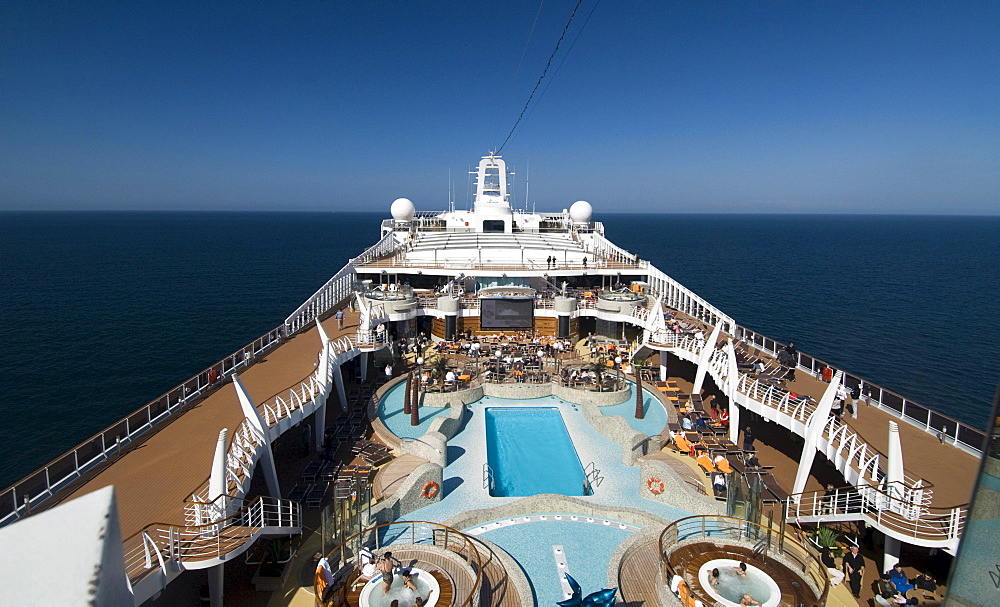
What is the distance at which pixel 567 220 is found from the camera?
45.8m

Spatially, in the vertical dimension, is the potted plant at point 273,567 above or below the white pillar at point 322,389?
below

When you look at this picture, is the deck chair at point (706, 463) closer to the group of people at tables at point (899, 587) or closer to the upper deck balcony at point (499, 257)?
the group of people at tables at point (899, 587)

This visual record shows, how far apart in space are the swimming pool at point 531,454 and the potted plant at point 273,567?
5.81 m

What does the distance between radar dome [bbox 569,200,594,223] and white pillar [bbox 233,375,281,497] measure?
37400 millimetres

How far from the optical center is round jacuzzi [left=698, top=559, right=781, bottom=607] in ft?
33.6

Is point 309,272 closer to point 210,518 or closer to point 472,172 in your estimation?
point 472,172

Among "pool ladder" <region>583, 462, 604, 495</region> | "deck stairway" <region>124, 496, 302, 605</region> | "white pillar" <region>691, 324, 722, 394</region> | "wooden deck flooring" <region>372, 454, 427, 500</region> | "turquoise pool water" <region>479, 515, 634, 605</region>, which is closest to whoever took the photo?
"deck stairway" <region>124, 496, 302, 605</region>

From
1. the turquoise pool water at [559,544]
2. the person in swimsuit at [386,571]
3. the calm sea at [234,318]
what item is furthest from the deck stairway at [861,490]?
the calm sea at [234,318]

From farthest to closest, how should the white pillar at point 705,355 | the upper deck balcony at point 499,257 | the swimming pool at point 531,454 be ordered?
the upper deck balcony at point 499,257, the white pillar at point 705,355, the swimming pool at point 531,454

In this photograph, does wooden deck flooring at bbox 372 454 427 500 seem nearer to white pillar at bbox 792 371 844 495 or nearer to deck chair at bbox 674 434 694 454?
deck chair at bbox 674 434 694 454

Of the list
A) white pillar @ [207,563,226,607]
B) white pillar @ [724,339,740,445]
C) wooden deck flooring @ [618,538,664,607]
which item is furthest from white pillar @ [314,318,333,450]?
white pillar @ [724,339,740,445]

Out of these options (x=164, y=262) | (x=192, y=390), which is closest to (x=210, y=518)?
(x=192, y=390)

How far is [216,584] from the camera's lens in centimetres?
1080

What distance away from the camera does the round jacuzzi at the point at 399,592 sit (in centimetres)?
1000
